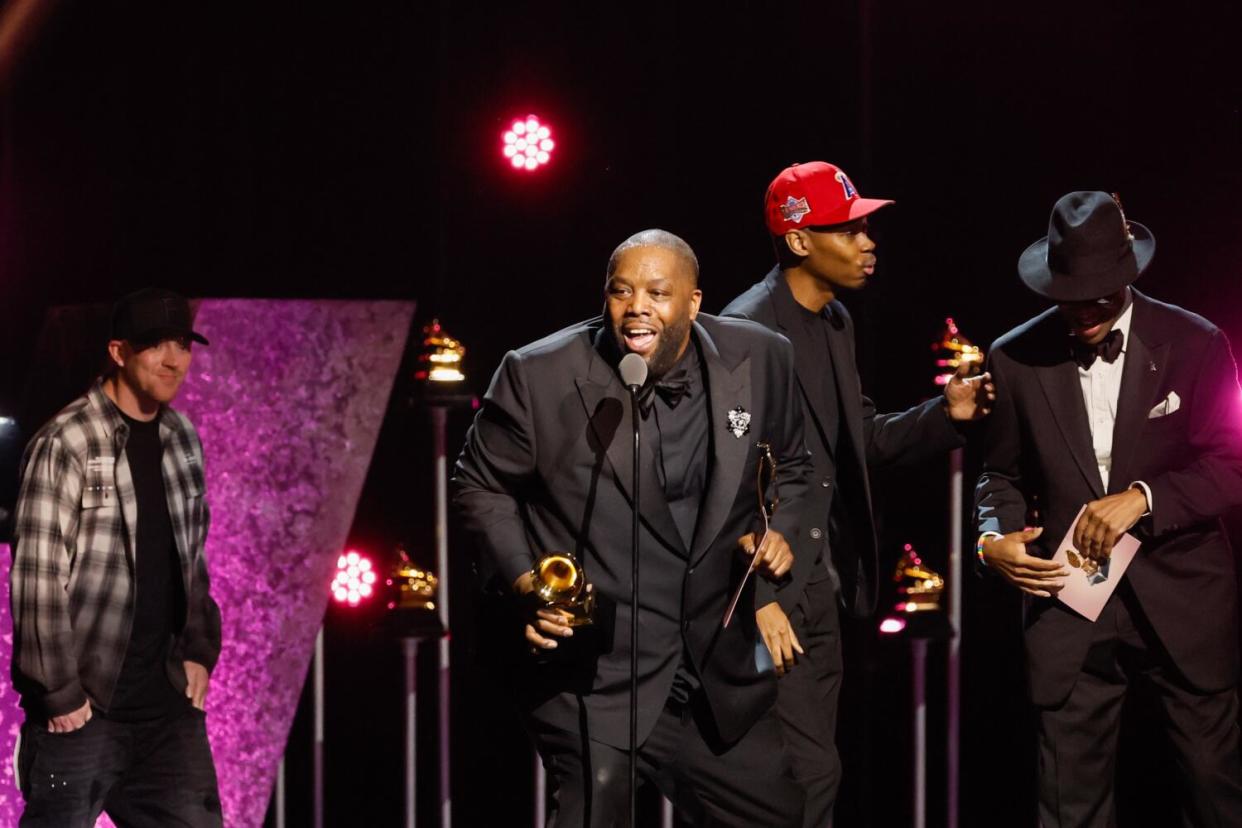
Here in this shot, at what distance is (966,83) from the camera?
5551mm

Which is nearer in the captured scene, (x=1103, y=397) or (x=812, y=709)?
(x=1103, y=397)

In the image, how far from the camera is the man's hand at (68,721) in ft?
15.0

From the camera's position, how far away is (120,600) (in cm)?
475

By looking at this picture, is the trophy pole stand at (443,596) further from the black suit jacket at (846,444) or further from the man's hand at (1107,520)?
the man's hand at (1107,520)

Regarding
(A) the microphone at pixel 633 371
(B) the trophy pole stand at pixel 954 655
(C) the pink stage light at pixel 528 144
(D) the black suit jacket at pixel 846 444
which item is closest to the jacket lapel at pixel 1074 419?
(D) the black suit jacket at pixel 846 444

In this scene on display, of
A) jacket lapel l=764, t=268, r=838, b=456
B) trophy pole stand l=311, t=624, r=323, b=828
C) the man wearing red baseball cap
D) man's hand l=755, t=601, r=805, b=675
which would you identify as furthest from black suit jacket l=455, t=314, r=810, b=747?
trophy pole stand l=311, t=624, r=323, b=828

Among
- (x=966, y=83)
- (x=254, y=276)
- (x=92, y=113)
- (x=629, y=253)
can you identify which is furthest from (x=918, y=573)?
(x=92, y=113)

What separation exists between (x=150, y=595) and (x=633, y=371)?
2065 mm

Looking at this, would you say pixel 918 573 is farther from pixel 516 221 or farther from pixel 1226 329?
pixel 516 221

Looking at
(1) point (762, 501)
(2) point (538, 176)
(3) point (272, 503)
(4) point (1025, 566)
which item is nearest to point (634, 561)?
(1) point (762, 501)

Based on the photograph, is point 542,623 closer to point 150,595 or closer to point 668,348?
point 668,348

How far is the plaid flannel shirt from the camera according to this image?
4.60m

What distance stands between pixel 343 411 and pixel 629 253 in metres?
2.68

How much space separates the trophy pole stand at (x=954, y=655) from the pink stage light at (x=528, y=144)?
6.17 feet
